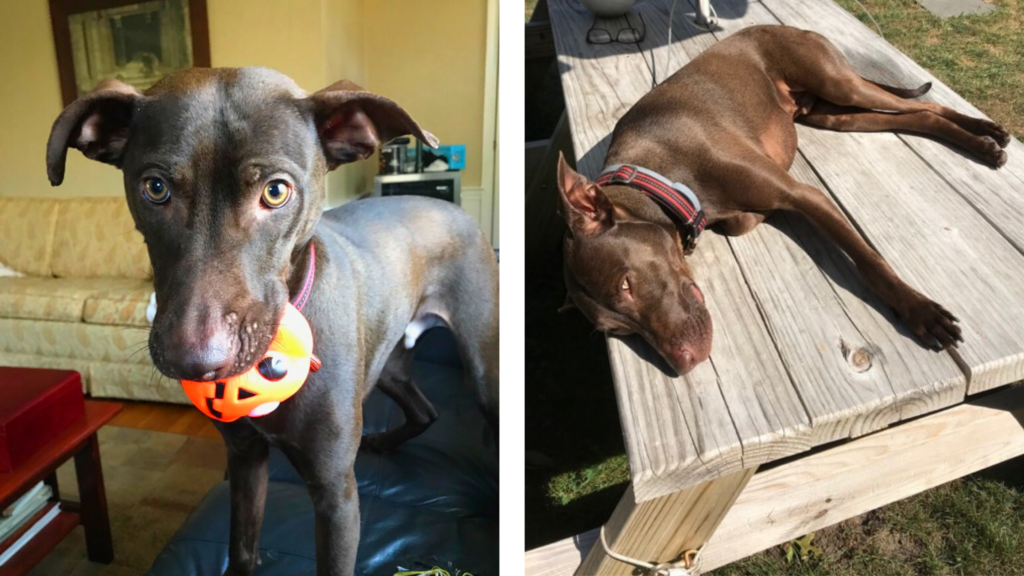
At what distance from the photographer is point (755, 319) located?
1.45 metres

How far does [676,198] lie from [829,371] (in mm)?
482

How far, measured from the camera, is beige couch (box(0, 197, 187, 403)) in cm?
114

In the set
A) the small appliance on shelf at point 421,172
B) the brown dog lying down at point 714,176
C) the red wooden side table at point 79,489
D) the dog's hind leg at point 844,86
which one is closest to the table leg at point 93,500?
the red wooden side table at point 79,489

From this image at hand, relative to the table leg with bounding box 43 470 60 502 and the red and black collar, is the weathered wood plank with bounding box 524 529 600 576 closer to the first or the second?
the red and black collar

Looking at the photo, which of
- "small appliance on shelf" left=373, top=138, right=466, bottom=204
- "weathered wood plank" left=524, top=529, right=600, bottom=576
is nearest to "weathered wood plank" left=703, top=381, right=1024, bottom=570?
"weathered wood plank" left=524, top=529, right=600, bottom=576

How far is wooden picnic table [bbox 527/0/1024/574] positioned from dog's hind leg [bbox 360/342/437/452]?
13.6 inches

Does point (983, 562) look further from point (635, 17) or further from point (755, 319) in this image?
point (635, 17)

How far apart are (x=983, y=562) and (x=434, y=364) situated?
1557 millimetres

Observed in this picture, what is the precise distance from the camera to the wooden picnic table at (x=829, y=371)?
1.27m

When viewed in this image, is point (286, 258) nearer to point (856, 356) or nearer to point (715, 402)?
point (715, 402)

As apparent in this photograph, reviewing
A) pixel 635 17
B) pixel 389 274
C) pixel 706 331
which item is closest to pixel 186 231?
pixel 389 274

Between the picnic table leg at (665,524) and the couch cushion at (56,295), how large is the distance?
90 centimetres

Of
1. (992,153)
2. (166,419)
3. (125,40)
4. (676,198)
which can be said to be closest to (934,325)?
(676,198)

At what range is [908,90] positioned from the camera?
1971mm
